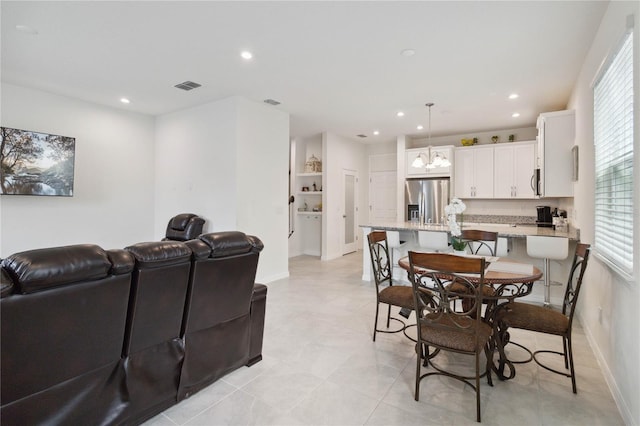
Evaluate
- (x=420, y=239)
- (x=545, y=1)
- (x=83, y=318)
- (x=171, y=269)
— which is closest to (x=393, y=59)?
(x=545, y=1)

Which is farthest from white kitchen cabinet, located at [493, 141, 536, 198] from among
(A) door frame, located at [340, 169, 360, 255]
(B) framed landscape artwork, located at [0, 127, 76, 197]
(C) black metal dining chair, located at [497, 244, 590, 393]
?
(B) framed landscape artwork, located at [0, 127, 76, 197]

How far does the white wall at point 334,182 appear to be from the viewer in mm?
7059

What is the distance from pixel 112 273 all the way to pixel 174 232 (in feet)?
11.9

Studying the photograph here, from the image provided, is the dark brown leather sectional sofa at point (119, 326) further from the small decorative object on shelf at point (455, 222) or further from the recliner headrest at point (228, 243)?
the small decorative object on shelf at point (455, 222)

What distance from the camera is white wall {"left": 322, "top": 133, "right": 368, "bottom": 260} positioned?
7.06 meters

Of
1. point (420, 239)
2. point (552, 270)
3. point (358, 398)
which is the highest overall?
point (420, 239)

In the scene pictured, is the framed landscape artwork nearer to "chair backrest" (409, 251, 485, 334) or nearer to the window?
"chair backrest" (409, 251, 485, 334)

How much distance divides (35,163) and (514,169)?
7809 mm

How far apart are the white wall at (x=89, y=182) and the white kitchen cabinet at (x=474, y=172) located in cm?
606

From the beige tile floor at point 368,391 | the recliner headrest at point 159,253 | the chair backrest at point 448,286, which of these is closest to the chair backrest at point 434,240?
the beige tile floor at point 368,391

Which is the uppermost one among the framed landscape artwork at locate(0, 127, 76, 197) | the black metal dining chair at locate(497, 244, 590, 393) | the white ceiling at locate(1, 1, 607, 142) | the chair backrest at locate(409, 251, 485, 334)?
the white ceiling at locate(1, 1, 607, 142)

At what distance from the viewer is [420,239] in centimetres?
422

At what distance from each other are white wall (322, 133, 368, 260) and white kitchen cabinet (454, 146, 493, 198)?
7.94 feet

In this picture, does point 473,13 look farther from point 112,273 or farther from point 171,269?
point 112,273
